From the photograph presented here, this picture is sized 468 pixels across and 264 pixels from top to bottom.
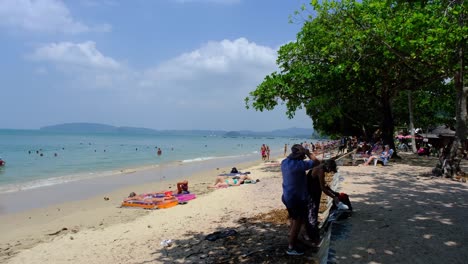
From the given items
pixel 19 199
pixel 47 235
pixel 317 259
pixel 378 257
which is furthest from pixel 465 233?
pixel 19 199

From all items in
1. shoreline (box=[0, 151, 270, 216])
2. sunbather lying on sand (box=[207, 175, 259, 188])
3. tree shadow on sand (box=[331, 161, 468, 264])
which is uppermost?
tree shadow on sand (box=[331, 161, 468, 264])

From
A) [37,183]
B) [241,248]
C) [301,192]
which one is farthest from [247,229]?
[37,183]

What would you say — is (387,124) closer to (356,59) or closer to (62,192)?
(356,59)

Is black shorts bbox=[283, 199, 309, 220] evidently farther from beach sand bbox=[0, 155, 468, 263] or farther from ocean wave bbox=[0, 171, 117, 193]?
ocean wave bbox=[0, 171, 117, 193]

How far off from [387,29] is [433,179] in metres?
5.03

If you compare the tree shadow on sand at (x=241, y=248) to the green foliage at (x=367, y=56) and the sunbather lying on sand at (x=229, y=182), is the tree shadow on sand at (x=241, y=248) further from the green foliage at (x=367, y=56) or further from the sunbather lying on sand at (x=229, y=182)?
the sunbather lying on sand at (x=229, y=182)

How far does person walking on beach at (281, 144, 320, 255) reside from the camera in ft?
15.9

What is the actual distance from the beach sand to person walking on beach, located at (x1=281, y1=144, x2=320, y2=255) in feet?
1.21

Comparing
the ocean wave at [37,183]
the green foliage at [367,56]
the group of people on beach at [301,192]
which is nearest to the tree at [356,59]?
the green foliage at [367,56]

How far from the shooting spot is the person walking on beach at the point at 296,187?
15.9ft

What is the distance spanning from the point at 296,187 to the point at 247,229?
2.40 m

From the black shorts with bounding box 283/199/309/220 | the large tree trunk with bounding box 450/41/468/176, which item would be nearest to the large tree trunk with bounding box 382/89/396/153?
the large tree trunk with bounding box 450/41/468/176

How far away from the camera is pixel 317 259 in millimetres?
4824

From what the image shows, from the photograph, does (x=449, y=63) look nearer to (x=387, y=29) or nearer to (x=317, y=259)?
(x=387, y=29)
